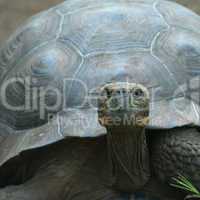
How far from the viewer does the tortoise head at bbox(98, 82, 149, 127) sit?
2.63 meters

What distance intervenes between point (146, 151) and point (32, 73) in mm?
743

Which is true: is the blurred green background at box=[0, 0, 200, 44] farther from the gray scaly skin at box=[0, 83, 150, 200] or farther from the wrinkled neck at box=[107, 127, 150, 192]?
the wrinkled neck at box=[107, 127, 150, 192]

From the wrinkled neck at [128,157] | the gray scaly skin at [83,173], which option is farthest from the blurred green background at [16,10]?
the wrinkled neck at [128,157]

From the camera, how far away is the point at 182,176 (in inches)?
117

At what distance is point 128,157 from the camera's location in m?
2.99

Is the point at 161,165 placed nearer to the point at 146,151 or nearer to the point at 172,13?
the point at 146,151

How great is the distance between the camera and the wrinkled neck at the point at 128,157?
285 cm

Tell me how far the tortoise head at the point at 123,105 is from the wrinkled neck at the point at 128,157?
0.08m

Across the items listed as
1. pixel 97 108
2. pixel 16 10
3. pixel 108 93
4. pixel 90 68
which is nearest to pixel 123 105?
pixel 108 93

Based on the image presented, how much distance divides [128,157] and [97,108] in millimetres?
271

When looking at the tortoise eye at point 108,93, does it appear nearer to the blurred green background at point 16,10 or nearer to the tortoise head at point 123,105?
the tortoise head at point 123,105

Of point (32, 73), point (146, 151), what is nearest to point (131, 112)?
point (146, 151)

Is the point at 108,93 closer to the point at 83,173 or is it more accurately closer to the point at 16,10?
the point at 83,173

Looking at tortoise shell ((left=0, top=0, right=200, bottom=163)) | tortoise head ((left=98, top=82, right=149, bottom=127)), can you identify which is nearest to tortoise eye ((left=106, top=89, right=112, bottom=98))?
A: tortoise head ((left=98, top=82, right=149, bottom=127))
